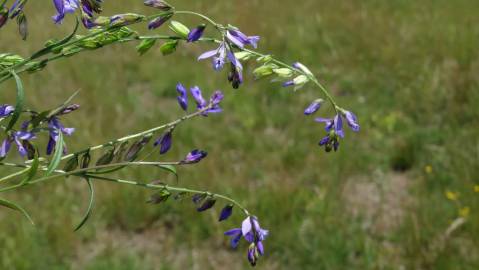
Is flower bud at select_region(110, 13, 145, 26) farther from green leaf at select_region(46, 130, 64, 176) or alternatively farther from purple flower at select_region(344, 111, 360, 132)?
purple flower at select_region(344, 111, 360, 132)

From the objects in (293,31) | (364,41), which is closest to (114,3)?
(293,31)

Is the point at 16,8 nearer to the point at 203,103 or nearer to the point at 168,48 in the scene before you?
the point at 168,48

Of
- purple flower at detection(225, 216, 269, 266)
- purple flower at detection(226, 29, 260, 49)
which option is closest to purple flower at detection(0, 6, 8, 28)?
purple flower at detection(226, 29, 260, 49)

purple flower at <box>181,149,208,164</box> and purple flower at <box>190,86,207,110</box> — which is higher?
purple flower at <box>190,86,207,110</box>

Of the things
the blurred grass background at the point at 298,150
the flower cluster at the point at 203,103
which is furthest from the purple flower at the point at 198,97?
the blurred grass background at the point at 298,150

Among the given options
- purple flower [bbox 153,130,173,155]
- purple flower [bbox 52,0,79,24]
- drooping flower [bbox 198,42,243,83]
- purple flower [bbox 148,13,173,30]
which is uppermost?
purple flower [bbox 52,0,79,24]

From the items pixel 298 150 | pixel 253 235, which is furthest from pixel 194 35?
pixel 298 150
